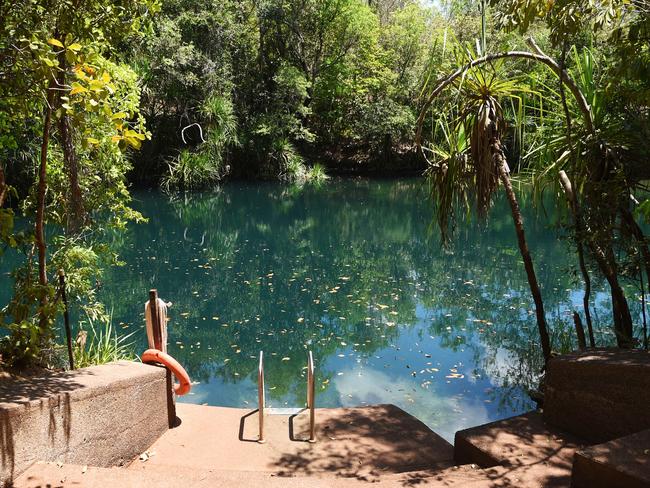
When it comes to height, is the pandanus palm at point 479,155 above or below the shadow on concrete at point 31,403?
above

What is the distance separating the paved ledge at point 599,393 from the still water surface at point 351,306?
212cm

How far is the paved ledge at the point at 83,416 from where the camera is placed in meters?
3.33

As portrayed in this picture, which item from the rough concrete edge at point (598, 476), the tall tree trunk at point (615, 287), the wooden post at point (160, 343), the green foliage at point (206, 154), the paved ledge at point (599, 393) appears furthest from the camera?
the green foliage at point (206, 154)

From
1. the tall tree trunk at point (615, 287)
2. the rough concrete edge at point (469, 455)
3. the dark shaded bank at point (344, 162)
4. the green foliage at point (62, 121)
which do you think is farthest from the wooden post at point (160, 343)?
the dark shaded bank at point (344, 162)

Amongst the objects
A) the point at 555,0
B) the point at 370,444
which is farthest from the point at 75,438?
the point at 555,0

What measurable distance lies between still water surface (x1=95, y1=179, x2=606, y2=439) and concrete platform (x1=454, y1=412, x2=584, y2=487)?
208 cm

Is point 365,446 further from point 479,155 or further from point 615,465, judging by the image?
point 479,155

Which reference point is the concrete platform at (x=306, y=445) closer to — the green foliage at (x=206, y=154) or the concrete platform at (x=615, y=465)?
the concrete platform at (x=615, y=465)

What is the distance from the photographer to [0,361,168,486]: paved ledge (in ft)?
10.9

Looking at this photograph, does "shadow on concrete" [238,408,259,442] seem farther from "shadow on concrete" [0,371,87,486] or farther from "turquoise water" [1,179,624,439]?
"shadow on concrete" [0,371,87,486]

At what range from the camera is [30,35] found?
3807mm

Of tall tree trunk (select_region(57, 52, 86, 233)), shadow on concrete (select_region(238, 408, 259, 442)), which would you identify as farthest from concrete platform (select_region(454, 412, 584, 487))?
tall tree trunk (select_region(57, 52, 86, 233))

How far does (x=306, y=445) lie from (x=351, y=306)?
5.84 meters

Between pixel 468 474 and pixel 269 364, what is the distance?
4984 mm
